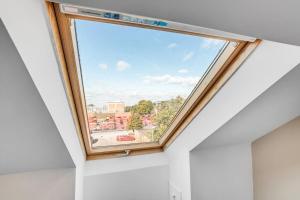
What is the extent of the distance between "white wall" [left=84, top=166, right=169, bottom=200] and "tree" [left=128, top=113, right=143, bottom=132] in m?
0.53

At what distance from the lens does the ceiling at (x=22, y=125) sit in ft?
2.07

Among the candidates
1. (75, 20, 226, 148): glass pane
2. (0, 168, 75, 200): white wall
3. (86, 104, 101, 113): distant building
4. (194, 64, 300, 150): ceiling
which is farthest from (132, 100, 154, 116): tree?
(0, 168, 75, 200): white wall

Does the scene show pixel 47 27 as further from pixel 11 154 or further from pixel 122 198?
pixel 122 198

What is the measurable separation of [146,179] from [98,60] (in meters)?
1.42

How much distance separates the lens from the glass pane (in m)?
1.04

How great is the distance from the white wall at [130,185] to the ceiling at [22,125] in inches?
21.8

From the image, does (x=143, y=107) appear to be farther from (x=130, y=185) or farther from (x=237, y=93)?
(x=130, y=185)

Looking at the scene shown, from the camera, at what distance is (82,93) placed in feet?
4.06

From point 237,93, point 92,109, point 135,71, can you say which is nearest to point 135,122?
point 92,109

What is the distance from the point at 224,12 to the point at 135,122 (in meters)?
1.23

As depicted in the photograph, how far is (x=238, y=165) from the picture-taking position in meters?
1.91

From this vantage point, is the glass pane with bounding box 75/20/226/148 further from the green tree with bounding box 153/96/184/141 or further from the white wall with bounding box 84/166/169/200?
the white wall with bounding box 84/166/169/200

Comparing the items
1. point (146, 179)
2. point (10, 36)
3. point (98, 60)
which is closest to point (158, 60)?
point (98, 60)

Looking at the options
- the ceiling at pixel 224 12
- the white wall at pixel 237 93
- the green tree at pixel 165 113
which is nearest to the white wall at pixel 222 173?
the white wall at pixel 237 93
